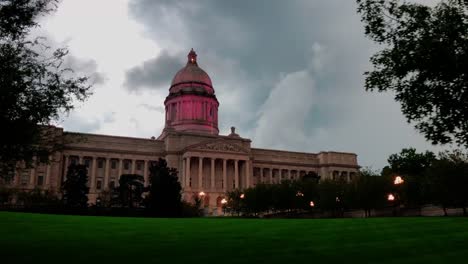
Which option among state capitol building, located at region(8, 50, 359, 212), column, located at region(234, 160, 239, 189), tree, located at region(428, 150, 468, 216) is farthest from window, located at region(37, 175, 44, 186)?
tree, located at region(428, 150, 468, 216)

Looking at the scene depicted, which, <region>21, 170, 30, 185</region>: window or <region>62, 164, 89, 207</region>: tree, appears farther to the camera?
<region>21, 170, 30, 185</region>: window

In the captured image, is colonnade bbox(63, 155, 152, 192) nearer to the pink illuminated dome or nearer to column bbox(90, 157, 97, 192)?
column bbox(90, 157, 97, 192)

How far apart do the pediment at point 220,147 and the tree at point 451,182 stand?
178 feet

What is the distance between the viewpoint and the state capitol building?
9419 centimetres

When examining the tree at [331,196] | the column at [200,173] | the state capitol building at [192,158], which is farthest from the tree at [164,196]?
the column at [200,173]

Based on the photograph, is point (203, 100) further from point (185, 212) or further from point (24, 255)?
point (24, 255)

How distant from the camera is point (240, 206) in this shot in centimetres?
7356

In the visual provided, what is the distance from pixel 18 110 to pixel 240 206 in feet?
199

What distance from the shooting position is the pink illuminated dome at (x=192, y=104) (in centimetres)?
11350

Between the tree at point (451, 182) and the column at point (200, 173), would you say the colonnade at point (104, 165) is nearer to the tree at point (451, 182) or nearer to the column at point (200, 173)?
the column at point (200, 173)

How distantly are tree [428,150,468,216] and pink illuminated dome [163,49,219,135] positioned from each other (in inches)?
2678

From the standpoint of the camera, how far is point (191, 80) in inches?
4732

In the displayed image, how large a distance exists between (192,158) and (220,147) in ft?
23.9

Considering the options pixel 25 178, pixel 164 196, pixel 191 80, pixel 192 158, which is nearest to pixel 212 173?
pixel 192 158
